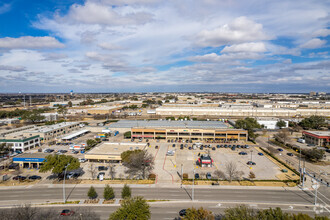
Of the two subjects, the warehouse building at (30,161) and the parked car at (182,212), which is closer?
the parked car at (182,212)

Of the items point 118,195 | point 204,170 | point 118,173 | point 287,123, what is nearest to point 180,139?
point 204,170

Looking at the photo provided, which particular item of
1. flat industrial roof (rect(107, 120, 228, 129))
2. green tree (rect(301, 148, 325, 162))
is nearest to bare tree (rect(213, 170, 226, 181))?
green tree (rect(301, 148, 325, 162))

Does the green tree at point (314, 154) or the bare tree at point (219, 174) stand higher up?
the green tree at point (314, 154)

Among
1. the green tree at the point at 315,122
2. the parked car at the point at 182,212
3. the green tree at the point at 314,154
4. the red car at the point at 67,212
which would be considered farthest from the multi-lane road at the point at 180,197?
the green tree at the point at 315,122

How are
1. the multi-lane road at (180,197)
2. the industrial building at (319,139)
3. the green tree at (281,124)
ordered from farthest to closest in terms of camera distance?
the green tree at (281,124) < the industrial building at (319,139) < the multi-lane road at (180,197)

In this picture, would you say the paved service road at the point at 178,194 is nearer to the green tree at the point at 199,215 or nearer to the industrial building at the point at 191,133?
the green tree at the point at 199,215

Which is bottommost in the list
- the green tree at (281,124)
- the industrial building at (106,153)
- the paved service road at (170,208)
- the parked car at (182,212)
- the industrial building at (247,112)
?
the paved service road at (170,208)
